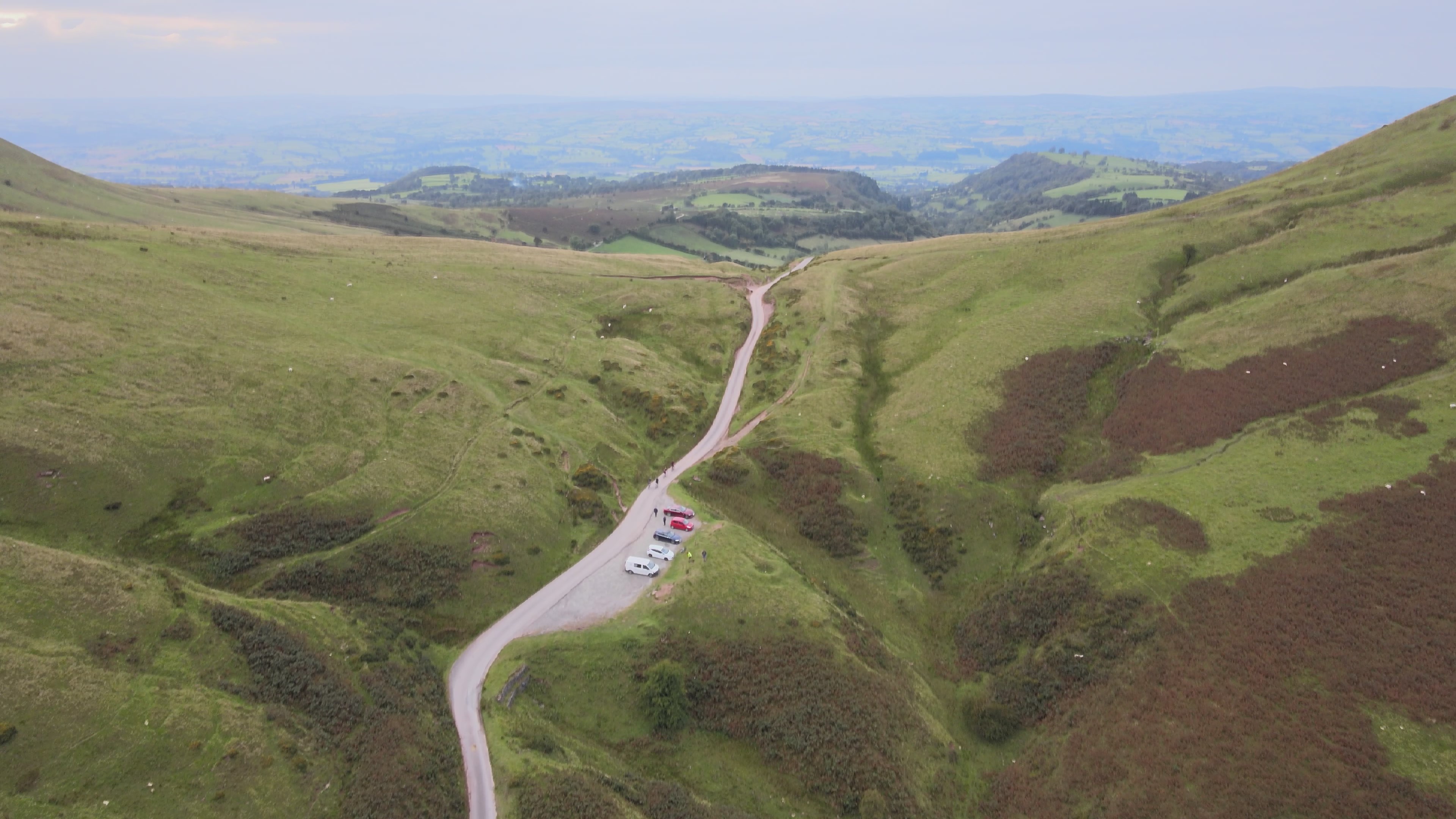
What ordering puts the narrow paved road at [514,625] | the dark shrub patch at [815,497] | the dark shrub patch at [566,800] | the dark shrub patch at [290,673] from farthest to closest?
the dark shrub patch at [815,497]
the narrow paved road at [514,625]
the dark shrub patch at [290,673]
the dark shrub patch at [566,800]

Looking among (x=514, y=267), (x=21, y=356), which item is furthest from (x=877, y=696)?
(x=514, y=267)

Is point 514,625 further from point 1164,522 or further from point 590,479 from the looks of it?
point 1164,522

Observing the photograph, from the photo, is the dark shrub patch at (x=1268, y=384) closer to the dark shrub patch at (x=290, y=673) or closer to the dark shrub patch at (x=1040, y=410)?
the dark shrub patch at (x=1040, y=410)

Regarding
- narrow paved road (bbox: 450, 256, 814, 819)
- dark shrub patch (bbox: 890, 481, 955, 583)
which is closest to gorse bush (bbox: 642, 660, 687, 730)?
narrow paved road (bbox: 450, 256, 814, 819)

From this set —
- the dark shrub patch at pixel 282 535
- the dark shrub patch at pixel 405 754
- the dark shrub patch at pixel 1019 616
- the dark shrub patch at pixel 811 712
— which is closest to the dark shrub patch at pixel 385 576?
the dark shrub patch at pixel 282 535

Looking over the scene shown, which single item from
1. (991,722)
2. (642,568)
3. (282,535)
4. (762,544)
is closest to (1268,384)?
(991,722)
